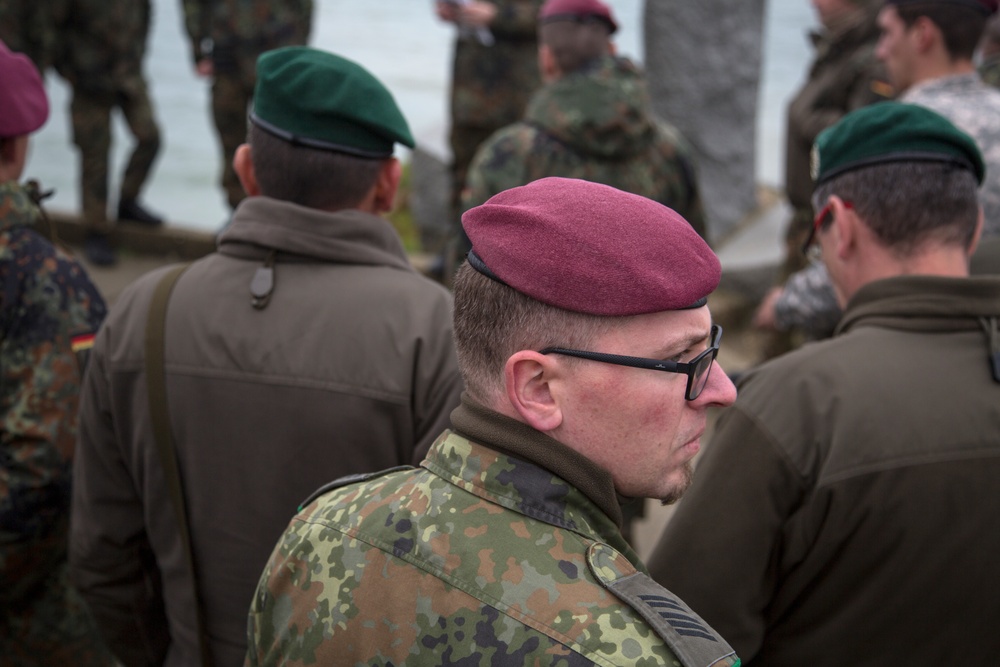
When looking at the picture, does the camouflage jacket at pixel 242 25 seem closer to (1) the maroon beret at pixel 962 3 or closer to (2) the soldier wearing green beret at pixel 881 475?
(1) the maroon beret at pixel 962 3

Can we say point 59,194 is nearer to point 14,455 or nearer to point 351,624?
point 14,455

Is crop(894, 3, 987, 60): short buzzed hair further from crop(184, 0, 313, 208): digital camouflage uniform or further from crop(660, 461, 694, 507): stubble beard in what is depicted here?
crop(184, 0, 313, 208): digital camouflage uniform

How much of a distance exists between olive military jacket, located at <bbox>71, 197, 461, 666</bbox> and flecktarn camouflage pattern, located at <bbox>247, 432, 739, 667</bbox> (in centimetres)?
56

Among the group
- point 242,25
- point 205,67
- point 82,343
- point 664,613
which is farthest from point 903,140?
point 205,67

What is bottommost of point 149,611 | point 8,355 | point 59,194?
point 59,194

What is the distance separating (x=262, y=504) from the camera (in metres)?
1.94

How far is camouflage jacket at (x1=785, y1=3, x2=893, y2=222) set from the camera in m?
4.40

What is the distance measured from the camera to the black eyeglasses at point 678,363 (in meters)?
1.24

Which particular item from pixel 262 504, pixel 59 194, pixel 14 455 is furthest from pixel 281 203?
pixel 59 194

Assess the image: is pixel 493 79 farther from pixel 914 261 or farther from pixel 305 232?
pixel 914 261

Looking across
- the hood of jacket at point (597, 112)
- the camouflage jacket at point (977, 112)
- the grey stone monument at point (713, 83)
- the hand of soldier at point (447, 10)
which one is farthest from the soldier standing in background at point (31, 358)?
the grey stone monument at point (713, 83)

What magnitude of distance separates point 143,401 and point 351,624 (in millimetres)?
936

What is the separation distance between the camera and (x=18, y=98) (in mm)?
2324

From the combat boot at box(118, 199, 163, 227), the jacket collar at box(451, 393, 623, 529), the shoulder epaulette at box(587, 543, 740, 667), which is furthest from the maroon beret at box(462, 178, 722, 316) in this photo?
the combat boot at box(118, 199, 163, 227)
